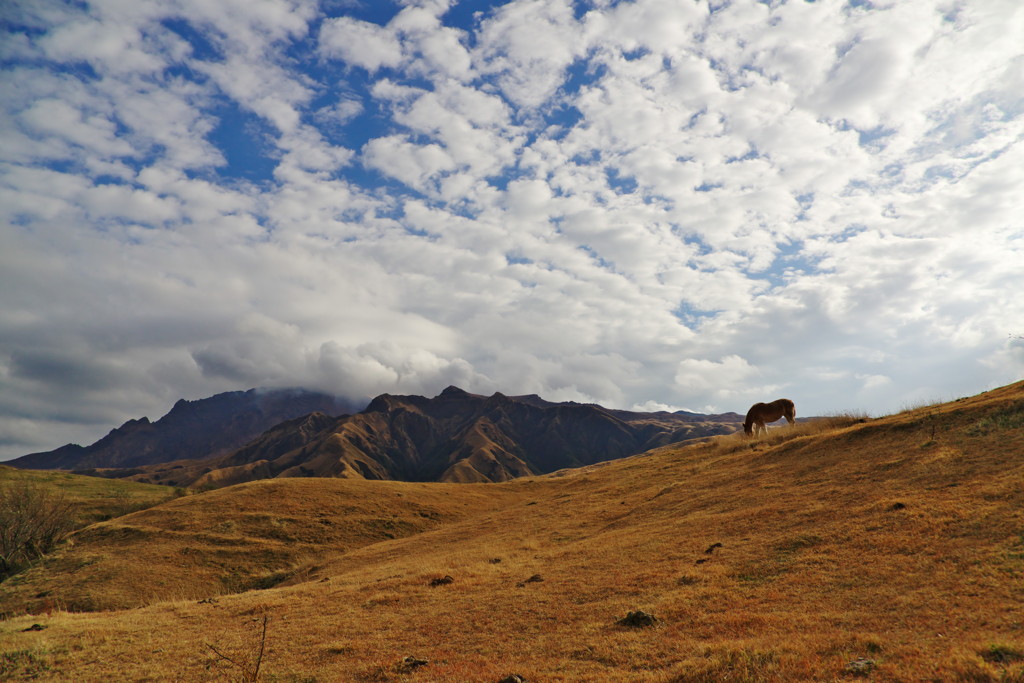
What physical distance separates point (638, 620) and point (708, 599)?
2.62 m

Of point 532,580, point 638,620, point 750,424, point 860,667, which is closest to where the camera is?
point 860,667

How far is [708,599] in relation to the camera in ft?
51.6

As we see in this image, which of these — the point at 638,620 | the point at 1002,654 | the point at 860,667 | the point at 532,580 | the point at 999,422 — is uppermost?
the point at 999,422

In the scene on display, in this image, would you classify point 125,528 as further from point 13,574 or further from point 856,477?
point 856,477

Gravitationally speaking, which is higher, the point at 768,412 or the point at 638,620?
the point at 768,412

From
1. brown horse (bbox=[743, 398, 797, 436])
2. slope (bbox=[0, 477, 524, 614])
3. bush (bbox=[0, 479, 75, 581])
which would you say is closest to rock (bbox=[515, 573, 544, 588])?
slope (bbox=[0, 477, 524, 614])

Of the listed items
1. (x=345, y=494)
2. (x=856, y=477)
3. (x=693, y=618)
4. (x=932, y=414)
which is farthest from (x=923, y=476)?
(x=345, y=494)

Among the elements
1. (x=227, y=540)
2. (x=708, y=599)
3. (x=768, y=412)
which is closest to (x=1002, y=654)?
(x=708, y=599)

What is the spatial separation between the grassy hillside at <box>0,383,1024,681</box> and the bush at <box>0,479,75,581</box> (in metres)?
32.0

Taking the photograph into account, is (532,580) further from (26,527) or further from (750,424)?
(26,527)

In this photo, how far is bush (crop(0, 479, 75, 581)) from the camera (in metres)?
45.9

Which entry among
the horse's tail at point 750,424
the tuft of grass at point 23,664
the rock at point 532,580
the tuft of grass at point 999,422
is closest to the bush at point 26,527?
the tuft of grass at point 23,664

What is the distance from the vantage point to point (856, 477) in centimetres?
2520

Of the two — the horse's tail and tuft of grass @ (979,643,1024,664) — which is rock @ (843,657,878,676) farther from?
the horse's tail
